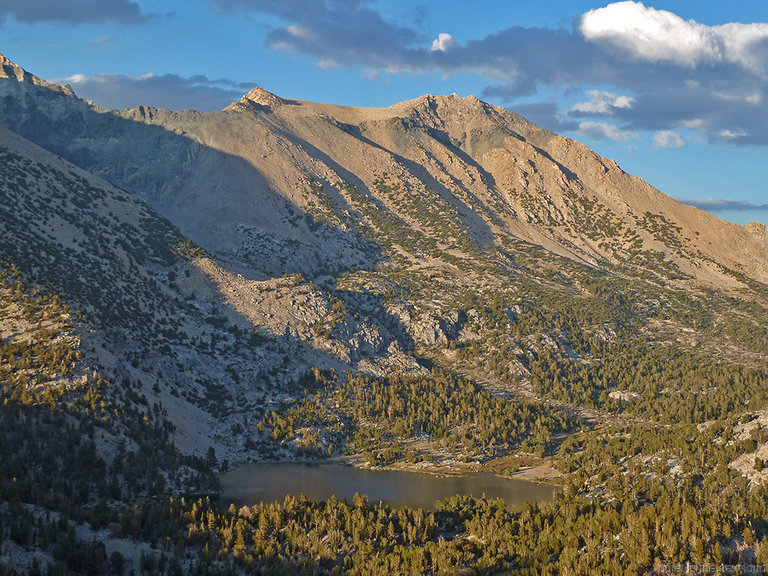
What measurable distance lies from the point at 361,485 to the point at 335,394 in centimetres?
3182

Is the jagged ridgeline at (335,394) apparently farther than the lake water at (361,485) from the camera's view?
No

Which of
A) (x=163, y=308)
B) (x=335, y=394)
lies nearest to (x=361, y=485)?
(x=335, y=394)

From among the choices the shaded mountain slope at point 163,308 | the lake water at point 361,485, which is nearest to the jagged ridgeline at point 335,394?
the shaded mountain slope at point 163,308

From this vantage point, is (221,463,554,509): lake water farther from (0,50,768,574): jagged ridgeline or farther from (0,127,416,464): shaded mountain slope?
(0,127,416,464): shaded mountain slope

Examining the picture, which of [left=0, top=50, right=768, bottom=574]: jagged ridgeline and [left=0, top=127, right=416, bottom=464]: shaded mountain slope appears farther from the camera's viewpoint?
[left=0, top=127, right=416, bottom=464]: shaded mountain slope

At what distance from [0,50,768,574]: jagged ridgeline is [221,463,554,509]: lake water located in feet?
14.6

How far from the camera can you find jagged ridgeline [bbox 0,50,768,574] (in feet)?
210

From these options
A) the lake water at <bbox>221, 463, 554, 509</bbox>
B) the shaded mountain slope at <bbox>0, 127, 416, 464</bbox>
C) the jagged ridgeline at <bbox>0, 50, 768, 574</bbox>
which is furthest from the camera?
the shaded mountain slope at <bbox>0, 127, 416, 464</bbox>

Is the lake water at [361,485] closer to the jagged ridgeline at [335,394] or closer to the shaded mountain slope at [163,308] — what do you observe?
the jagged ridgeline at [335,394]

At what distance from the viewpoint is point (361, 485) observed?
3762 inches

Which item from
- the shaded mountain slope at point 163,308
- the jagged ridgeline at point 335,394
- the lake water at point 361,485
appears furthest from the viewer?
the shaded mountain slope at point 163,308

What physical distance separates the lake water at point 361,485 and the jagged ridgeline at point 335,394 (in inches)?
175

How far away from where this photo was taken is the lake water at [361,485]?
87750 millimetres

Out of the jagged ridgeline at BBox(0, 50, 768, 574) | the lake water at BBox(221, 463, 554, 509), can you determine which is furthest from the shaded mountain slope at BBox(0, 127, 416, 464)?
the lake water at BBox(221, 463, 554, 509)
